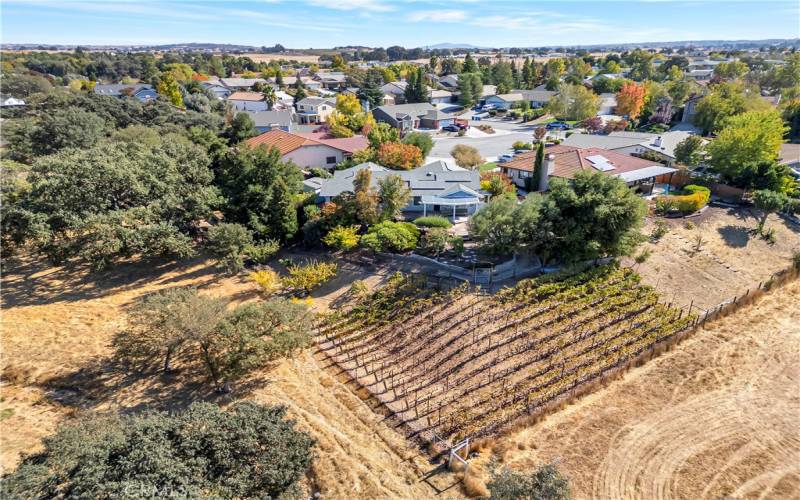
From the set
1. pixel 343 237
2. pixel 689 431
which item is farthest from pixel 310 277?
pixel 689 431

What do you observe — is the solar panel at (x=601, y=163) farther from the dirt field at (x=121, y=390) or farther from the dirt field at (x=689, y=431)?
the dirt field at (x=121, y=390)

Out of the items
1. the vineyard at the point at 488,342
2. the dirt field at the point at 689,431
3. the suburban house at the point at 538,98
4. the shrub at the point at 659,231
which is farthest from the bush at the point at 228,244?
the suburban house at the point at 538,98

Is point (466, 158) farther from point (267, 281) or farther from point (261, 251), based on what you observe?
point (267, 281)

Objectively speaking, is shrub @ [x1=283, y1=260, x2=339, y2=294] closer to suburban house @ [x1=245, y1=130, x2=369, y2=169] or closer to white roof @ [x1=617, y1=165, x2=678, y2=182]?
suburban house @ [x1=245, y1=130, x2=369, y2=169]

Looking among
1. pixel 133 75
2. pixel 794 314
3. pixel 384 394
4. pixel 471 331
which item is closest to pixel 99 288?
pixel 384 394

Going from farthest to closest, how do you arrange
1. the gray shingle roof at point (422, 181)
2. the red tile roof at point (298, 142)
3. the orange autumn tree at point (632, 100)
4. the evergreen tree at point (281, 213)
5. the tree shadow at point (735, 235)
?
1. the orange autumn tree at point (632, 100)
2. the red tile roof at point (298, 142)
3. the gray shingle roof at point (422, 181)
4. the tree shadow at point (735, 235)
5. the evergreen tree at point (281, 213)

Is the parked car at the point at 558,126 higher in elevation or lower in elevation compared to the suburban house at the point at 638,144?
lower

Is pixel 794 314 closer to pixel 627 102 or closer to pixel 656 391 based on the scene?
pixel 656 391
